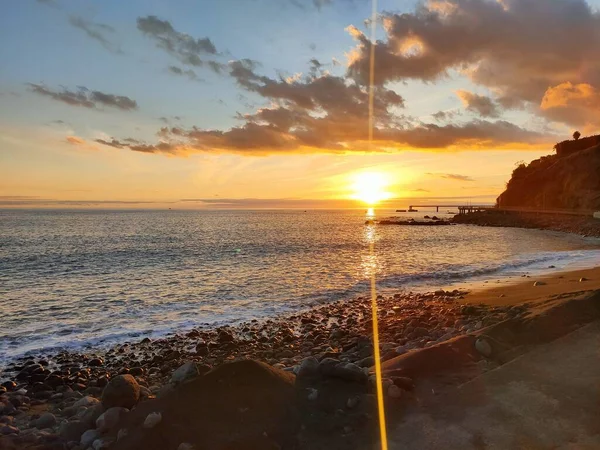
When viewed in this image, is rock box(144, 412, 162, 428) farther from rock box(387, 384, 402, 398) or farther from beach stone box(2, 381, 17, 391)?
beach stone box(2, 381, 17, 391)

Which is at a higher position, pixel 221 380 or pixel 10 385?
pixel 221 380

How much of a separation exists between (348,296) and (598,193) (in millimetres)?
70621

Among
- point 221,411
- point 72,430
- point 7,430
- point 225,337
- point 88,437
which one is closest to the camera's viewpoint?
point 221,411

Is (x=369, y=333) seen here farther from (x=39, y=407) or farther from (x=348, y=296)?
(x=39, y=407)

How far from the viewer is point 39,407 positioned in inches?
356

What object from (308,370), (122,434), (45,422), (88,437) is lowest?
(45,422)

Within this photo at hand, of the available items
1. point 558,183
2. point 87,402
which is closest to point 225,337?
point 87,402

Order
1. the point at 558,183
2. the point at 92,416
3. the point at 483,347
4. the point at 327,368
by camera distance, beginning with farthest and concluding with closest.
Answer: the point at 558,183 → the point at 483,347 → the point at 327,368 → the point at 92,416

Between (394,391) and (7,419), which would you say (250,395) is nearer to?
(394,391)

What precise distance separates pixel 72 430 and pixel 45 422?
4.21 feet

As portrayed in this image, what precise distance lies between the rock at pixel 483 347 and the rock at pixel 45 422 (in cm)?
781

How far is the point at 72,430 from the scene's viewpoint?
679cm

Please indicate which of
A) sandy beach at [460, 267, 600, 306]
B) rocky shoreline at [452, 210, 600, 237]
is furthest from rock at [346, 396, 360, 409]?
rocky shoreline at [452, 210, 600, 237]

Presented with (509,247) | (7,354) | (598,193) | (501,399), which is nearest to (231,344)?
(7,354)
